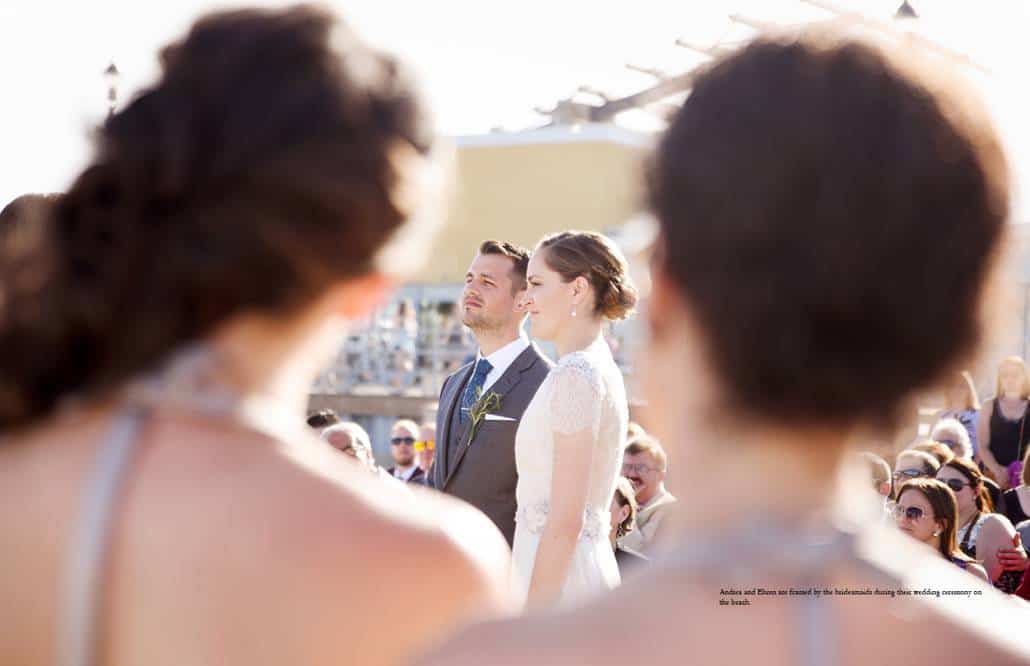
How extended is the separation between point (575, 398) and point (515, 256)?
1465 millimetres

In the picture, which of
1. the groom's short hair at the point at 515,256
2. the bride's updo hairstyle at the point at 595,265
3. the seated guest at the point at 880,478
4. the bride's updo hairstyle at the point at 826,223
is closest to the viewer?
the bride's updo hairstyle at the point at 826,223

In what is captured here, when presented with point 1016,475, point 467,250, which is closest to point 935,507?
point 1016,475

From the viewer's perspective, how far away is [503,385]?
5391 mm

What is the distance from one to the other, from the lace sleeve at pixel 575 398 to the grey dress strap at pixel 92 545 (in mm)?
3172

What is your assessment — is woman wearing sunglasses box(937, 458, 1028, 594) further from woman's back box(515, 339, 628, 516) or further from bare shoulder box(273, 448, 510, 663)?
bare shoulder box(273, 448, 510, 663)

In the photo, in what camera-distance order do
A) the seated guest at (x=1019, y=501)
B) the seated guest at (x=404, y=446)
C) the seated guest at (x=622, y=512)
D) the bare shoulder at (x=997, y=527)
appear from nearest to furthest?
the bare shoulder at (x=997, y=527) → the seated guest at (x=622, y=512) → the seated guest at (x=1019, y=501) → the seated guest at (x=404, y=446)

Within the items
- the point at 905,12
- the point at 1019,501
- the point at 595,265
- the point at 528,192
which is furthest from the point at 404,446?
the point at 528,192

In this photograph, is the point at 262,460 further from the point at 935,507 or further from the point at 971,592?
the point at 935,507

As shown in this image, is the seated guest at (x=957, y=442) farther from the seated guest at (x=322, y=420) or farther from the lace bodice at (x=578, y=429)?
the lace bodice at (x=578, y=429)

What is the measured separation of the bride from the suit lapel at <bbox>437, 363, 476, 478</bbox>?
2.35ft

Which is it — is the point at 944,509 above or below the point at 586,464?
below

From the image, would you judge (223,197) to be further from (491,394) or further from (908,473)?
(908,473)

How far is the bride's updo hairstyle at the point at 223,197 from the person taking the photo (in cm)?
134

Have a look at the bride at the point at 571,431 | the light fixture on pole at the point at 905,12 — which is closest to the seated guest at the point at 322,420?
the bride at the point at 571,431
